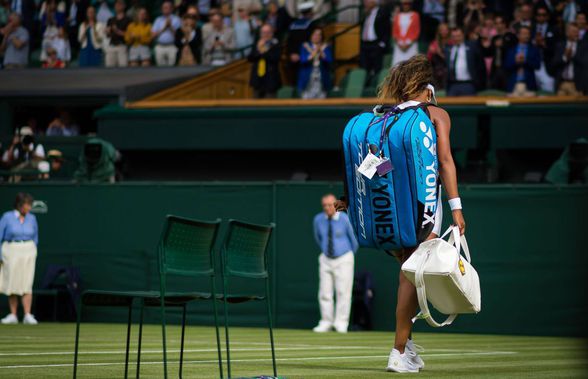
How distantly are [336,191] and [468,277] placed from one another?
12.0 metres

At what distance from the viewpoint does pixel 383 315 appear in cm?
2028

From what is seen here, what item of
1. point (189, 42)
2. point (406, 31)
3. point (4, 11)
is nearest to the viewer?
point (406, 31)

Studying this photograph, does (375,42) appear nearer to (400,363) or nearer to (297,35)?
(297,35)

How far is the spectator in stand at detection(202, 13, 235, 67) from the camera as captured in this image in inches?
1083

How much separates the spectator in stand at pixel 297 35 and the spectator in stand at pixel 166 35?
306 cm

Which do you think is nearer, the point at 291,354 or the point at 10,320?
the point at 291,354

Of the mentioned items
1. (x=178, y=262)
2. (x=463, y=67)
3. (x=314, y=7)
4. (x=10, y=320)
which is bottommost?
(x=10, y=320)

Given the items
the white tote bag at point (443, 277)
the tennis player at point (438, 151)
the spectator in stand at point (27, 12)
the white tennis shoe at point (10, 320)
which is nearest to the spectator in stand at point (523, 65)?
the white tennis shoe at point (10, 320)

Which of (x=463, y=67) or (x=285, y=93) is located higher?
(x=463, y=67)

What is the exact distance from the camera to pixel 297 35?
2580 cm

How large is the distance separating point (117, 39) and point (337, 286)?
11.4m

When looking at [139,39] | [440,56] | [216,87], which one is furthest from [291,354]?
[139,39]

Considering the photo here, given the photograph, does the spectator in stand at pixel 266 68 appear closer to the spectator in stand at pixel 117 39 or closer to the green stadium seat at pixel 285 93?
the green stadium seat at pixel 285 93

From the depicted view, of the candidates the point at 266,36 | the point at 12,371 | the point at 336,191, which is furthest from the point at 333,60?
the point at 12,371
